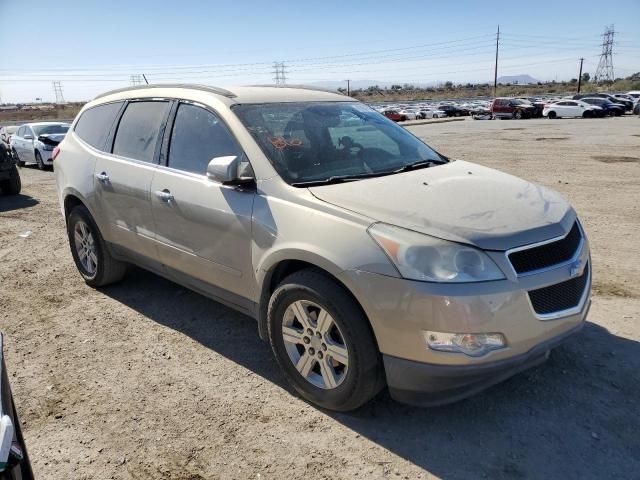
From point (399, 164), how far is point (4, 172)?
9.94 metres

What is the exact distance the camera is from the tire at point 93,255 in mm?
5016

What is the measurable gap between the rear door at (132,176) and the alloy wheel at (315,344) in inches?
63.9

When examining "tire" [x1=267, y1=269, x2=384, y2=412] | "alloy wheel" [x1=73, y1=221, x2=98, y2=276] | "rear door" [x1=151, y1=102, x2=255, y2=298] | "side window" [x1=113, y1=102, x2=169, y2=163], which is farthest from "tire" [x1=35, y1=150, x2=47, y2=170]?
"tire" [x1=267, y1=269, x2=384, y2=412]

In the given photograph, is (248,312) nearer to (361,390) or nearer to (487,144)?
(361,390)

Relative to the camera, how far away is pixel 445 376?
265cm

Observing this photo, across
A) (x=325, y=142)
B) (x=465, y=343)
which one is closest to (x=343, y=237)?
(x=465, y=343)

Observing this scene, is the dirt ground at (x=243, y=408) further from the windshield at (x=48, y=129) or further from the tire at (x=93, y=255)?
the windshield at (x=48, y=129)

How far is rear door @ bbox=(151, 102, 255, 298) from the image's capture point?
3471 millimetres

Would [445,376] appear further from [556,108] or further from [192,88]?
[556,108]

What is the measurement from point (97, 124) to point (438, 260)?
12.5 feet

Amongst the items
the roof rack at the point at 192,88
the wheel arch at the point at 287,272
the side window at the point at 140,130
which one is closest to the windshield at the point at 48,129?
the roof rack at the point at 192,88

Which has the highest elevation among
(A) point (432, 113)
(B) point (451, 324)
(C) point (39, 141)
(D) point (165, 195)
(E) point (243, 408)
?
(D) point (165, 195)

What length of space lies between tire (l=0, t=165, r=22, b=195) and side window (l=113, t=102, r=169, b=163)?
7.75 metres

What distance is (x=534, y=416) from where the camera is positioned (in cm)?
305
